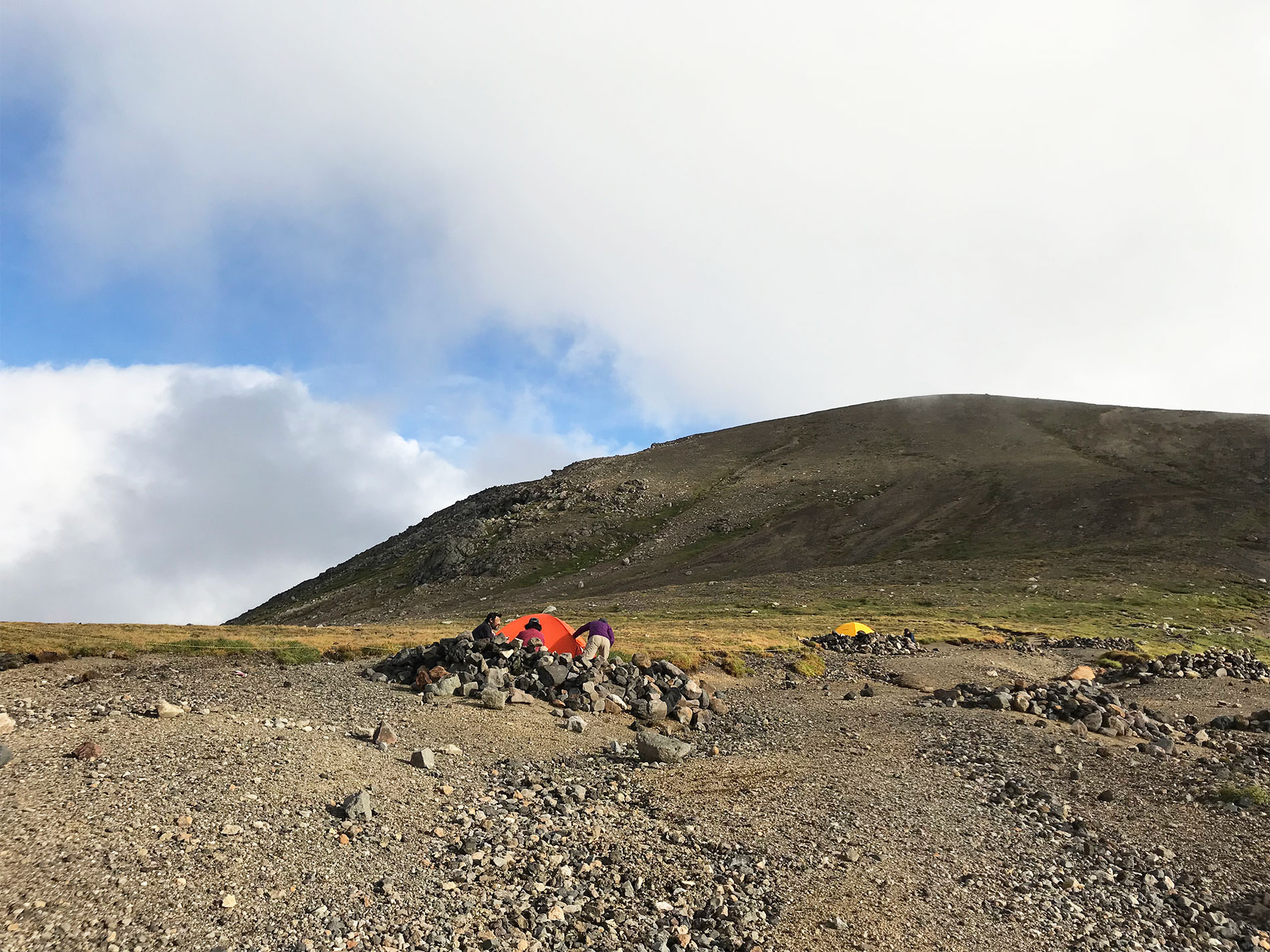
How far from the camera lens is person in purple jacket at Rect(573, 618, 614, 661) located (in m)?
23.5

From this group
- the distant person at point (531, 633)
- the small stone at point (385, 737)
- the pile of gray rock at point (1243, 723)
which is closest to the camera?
the small stone at point (385, 737)

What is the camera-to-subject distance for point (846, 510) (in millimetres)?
95562

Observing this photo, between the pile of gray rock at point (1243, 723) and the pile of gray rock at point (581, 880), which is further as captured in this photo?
the pile of gray rock at point (1243, 723)

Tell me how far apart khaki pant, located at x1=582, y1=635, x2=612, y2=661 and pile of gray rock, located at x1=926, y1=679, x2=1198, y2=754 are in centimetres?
1037

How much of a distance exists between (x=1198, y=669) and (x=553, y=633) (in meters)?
26.5

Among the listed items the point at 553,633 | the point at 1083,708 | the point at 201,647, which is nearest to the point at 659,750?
the point at 553,633

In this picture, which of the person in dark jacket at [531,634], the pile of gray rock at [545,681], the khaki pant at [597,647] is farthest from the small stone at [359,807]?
the khaki pant at [597,647]

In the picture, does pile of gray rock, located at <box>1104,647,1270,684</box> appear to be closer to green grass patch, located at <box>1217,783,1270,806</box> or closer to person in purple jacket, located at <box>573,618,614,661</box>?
green grass patch, located at <box>1217,783,1270,806</box>

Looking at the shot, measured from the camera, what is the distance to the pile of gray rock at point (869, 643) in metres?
36.8

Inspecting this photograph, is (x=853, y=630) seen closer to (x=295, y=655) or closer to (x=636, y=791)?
(x=295, y=655)

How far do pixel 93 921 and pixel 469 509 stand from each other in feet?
394

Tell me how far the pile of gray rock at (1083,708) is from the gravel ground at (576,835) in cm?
69

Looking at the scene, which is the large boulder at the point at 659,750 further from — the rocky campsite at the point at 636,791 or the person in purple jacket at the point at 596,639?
the person in purple jacket at the point at 596,639

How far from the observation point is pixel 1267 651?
39.1m
